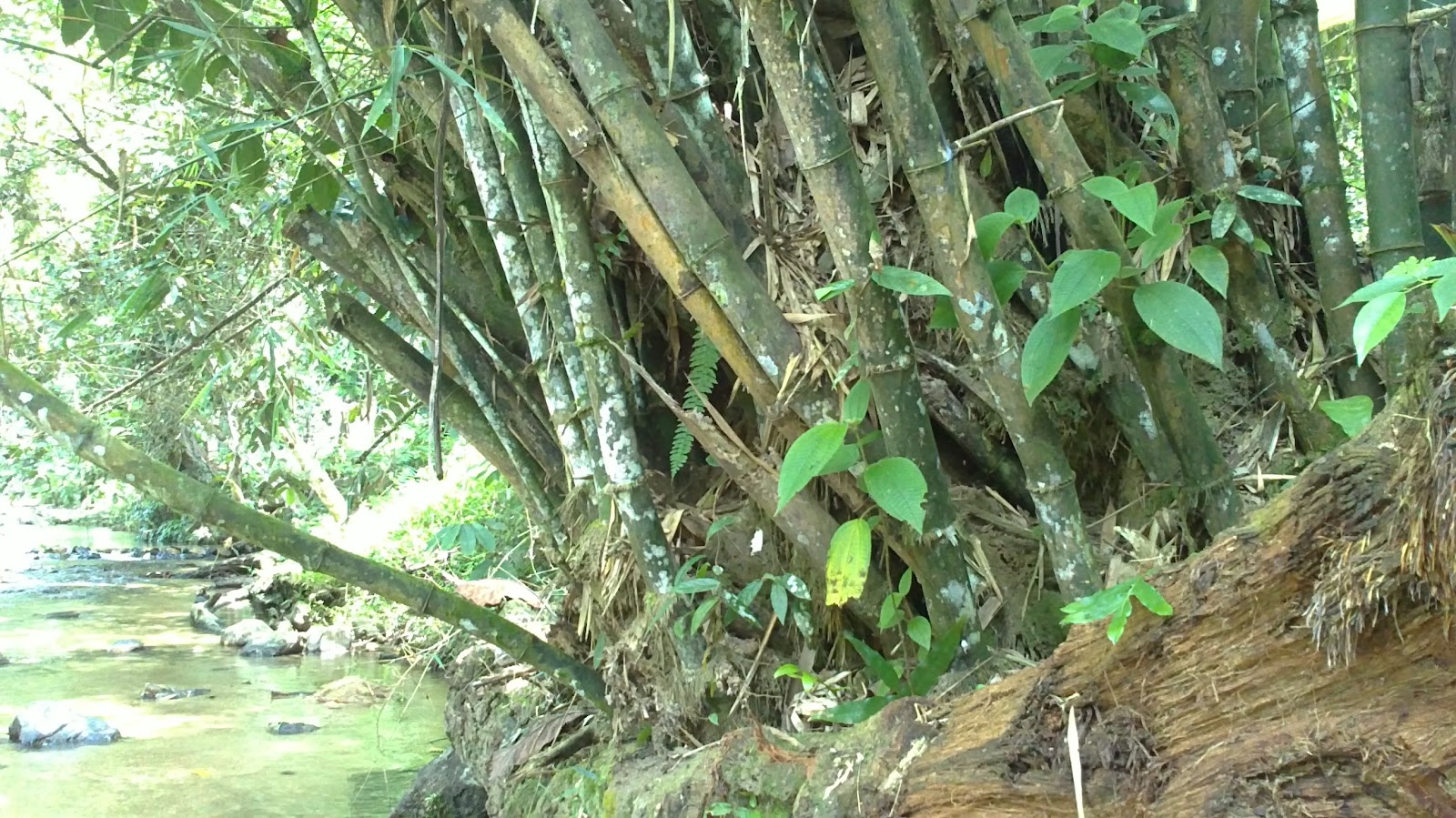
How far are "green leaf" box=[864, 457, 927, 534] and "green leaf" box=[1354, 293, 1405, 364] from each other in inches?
27.2

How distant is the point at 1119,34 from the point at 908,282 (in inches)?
23.9

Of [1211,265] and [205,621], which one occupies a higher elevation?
Answer: [1211,265]

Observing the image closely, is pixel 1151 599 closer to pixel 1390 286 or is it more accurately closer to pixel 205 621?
pixel 1390 286

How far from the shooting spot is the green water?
4734 mm

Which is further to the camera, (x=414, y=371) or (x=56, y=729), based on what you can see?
(x=56, y=729)

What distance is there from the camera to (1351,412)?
1770mm

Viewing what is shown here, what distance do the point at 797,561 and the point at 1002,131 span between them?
3.34ft

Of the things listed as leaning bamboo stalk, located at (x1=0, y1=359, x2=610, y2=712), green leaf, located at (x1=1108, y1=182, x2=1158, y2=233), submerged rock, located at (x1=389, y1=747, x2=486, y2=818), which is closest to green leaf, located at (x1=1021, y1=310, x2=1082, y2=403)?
green leaf, located at (x1=1108, y1=182, x2=1158, y2=233)

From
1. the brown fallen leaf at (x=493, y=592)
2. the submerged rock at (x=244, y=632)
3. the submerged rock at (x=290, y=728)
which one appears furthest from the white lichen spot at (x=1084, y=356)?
the submerged rock at (x=244, y=632)

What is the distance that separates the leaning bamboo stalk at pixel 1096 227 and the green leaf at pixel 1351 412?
0.65 feet

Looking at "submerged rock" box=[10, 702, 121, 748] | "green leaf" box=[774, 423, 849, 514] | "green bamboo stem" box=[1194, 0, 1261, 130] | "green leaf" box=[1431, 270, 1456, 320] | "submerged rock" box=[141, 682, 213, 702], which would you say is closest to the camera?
"green leaf" box=[1431, 270, 1456, 320]

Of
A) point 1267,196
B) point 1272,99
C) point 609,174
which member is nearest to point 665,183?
point 609,174

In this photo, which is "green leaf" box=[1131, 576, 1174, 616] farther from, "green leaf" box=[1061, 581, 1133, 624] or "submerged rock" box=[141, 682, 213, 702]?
"submerged rock" box=[141, 682, 213, 702]

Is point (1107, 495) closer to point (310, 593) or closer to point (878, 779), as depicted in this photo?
point (878, 779)
